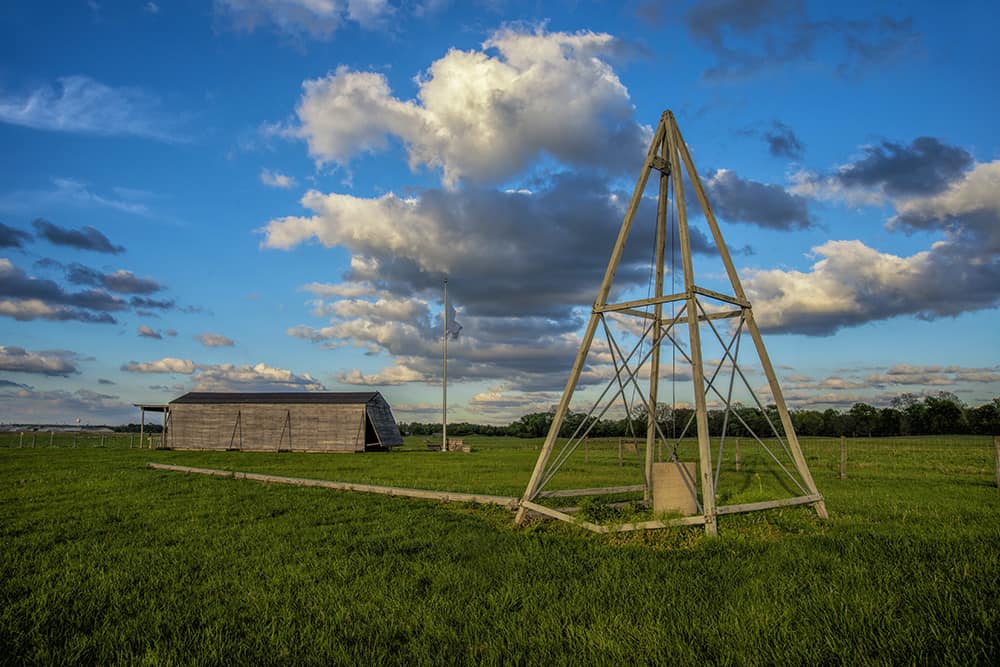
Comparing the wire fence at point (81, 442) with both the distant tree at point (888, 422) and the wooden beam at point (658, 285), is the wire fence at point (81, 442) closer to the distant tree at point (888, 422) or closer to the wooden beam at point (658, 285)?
the wooden beam at point (658, 285)

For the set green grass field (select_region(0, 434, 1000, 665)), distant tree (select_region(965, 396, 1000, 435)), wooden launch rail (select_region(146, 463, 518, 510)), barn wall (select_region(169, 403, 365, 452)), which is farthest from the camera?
distant tree (select_region(965, 396, 1000, 435))

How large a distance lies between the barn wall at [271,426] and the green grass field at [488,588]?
98.0 ft

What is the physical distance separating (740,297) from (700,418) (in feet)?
10.2

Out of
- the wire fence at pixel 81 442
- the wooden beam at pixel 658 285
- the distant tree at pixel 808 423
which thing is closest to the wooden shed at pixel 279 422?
the wire fence at pixel 81 442

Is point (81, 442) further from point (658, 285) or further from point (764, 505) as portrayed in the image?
point (764, 505)

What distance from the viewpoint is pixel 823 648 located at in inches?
185

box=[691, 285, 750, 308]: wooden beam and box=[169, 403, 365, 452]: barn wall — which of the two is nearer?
box=[691, 285, 750, 308]: wooden beam

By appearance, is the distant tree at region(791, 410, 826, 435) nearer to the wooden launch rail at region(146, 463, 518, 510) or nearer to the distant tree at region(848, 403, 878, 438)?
the distant tree at region(848, 403, 878, 438)

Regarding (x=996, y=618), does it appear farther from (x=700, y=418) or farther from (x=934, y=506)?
(x=934, y=506)

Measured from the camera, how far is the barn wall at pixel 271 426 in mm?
42031

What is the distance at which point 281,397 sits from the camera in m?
45.2

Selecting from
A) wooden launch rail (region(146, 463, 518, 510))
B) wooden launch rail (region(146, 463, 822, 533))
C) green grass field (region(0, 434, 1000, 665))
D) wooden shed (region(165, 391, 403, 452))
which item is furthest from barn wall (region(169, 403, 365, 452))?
green grass field (region(0, 434, 1000, 665))

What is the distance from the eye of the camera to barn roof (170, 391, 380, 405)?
4347 cm

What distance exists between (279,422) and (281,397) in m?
2.97
